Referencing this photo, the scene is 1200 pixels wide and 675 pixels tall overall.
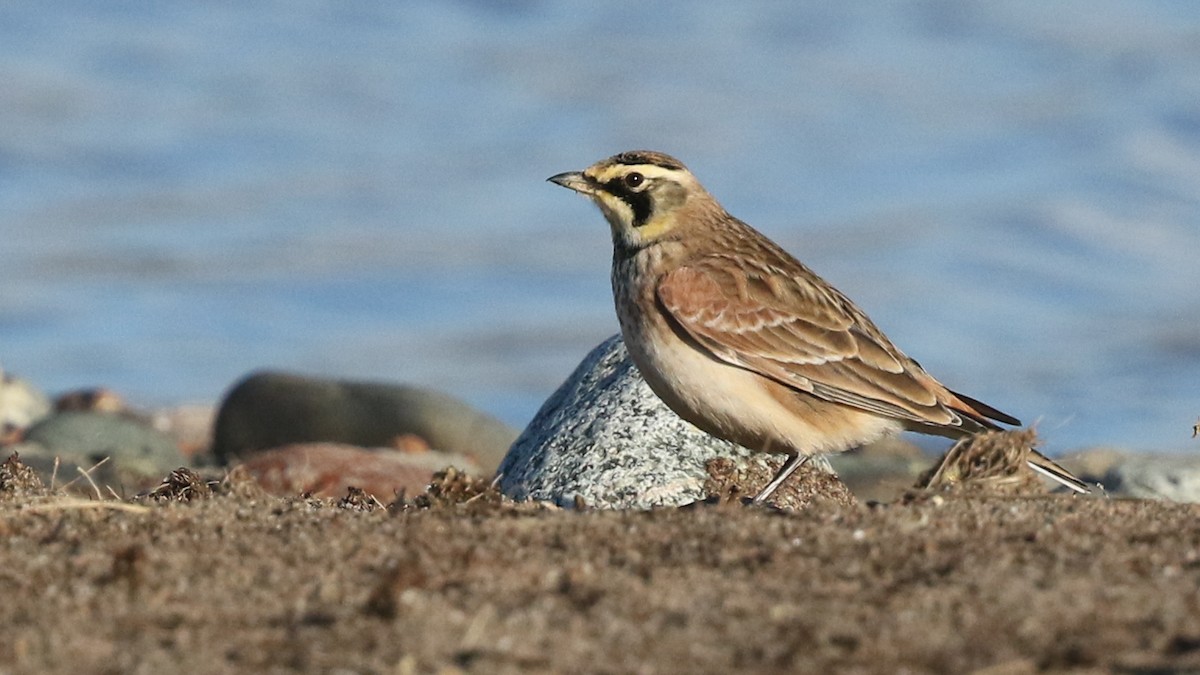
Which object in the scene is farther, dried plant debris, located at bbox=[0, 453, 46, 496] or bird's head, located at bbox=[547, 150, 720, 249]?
bird's head, located at bbox=[547, 150, 720, 249]

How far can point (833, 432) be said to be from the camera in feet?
28.9

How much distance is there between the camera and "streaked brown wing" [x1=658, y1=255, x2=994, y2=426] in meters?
8.71

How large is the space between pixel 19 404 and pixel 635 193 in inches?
573

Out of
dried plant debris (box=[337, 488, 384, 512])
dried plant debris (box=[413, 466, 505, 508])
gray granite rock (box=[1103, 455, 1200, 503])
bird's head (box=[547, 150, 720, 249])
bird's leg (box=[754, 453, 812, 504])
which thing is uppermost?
bird's head (box=[547, 150, 720, 249])

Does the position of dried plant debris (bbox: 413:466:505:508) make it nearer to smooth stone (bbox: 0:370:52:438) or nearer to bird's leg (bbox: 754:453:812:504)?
bird's leg (bbox: 754:453:812:504)

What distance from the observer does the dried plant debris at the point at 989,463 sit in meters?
8.12

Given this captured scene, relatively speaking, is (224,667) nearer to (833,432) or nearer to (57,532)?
(57,532)

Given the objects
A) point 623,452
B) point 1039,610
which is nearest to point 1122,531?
point 1039,610

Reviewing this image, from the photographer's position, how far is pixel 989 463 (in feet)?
27.0

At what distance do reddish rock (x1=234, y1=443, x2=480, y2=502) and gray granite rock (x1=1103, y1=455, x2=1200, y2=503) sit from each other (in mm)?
5453

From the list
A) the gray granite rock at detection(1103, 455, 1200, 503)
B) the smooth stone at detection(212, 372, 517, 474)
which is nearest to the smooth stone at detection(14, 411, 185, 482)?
the smooth stone at detection(212, 372, 517, 474)

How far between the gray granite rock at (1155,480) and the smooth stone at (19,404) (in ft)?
43.6

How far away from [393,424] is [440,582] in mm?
13479

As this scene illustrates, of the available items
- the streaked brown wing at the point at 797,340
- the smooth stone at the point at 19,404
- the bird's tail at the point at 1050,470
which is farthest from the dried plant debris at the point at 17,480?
the smooth stone at the point at 19,404
